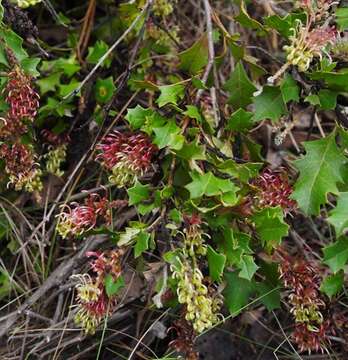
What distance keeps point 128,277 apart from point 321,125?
0.91 metres

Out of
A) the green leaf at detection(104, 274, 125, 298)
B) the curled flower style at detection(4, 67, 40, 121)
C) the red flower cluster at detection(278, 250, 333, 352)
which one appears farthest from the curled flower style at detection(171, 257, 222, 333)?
the curled flower style at detection(4, 67, 40, 121)

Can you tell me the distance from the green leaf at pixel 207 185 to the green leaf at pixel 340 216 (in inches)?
8.9

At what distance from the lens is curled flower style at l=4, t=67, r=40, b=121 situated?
1.68m

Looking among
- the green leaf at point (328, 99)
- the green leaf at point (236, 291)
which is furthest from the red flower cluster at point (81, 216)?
Answer: the green leaf at point (328, 99)

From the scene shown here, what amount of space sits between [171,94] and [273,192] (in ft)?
1.13

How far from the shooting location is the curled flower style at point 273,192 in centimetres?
155

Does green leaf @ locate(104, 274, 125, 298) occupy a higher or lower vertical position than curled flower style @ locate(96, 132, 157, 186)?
lower

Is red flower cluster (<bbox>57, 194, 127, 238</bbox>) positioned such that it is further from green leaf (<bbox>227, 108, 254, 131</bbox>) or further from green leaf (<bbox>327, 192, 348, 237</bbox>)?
green leaf (<bbox>327, 192, 348, 237</bbox>)

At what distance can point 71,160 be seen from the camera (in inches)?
84.5

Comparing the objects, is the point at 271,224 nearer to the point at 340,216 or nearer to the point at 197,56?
the point at 340,216

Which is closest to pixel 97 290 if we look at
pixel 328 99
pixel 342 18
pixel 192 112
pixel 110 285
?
pixel 110 285

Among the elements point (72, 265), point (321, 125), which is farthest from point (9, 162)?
point (321, 125)

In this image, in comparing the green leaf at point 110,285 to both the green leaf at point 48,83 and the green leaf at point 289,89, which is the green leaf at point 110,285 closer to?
the green leaf at point 289,89

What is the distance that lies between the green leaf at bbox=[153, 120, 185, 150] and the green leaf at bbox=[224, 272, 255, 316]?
1.26 feet
